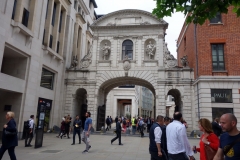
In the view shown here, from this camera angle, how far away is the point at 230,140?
10.1 feet

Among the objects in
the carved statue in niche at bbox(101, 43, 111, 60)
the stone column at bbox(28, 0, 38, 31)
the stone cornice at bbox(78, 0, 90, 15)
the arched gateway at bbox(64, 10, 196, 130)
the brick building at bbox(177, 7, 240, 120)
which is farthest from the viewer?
the stone cornice at bbox(78, 0, 90, 15)

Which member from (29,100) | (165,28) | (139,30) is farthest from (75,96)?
(165,28)

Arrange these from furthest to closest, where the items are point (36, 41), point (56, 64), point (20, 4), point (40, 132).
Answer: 1. point (56, 64)
2. point (36, 41)
3. point (20, 4)
4. point (40, 132)

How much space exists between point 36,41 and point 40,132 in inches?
358

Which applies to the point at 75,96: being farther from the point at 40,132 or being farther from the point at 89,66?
the point at 40,132

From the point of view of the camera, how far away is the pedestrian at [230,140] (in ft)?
9.67

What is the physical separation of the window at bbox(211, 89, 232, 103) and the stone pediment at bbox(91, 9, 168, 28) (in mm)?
9588

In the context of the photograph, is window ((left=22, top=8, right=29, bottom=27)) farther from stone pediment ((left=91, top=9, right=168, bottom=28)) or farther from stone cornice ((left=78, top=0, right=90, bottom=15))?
stone cornice ((left=78, top=0, right=90, bottom=15))

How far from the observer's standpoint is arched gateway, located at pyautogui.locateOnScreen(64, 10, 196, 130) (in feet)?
69.9

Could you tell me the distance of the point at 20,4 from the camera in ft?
48.8

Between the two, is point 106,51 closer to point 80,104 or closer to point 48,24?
point 48,24

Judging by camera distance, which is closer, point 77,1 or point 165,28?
point 165,28

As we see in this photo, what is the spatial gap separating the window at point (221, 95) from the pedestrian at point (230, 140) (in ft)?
54.2

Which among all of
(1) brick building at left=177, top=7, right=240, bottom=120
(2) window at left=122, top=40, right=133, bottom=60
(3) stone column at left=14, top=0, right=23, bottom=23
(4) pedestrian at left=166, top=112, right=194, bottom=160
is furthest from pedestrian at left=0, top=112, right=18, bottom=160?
(2) window at left=122, top=40, right=133, bottom=60
